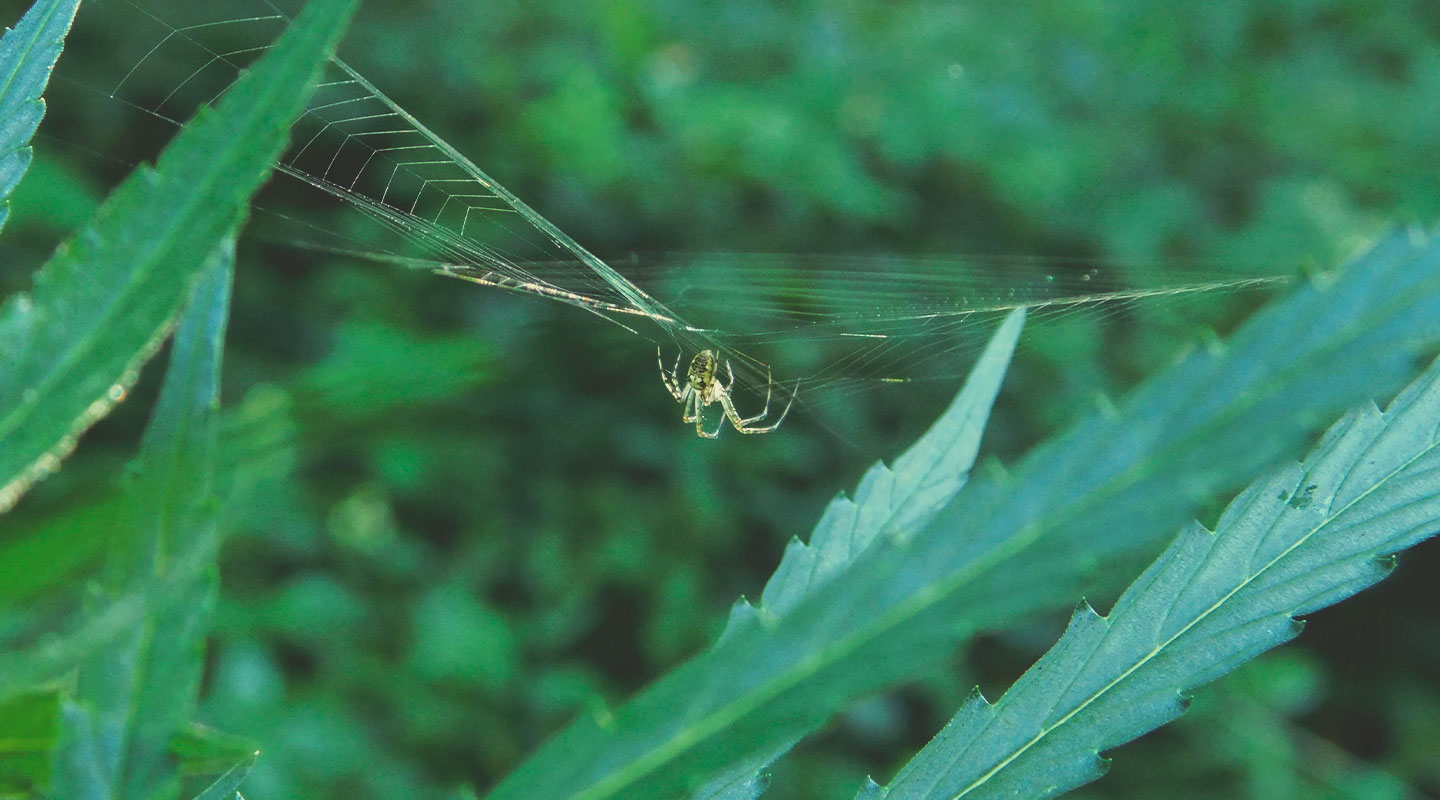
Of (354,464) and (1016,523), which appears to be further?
(354,464)

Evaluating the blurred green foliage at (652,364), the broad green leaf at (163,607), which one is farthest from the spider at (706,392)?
the broad green leaf at (163,607)

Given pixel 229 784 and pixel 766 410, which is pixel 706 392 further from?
pixel 229 784

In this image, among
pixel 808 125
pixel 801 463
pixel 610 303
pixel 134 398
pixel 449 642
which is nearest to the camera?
pixel 610 303

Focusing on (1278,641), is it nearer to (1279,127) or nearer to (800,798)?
(800,798)

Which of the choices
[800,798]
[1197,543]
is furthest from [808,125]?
[1197,543]

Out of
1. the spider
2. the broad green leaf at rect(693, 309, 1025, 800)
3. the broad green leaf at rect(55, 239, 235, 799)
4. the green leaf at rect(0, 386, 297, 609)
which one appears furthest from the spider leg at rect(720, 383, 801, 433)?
the broad green leaf at rect(55, 239, 235, 799)

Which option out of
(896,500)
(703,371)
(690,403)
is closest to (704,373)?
(703,371)

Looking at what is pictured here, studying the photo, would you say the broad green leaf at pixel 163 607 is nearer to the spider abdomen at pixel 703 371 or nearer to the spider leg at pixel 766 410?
the spider abdomen at pixel 703 371
